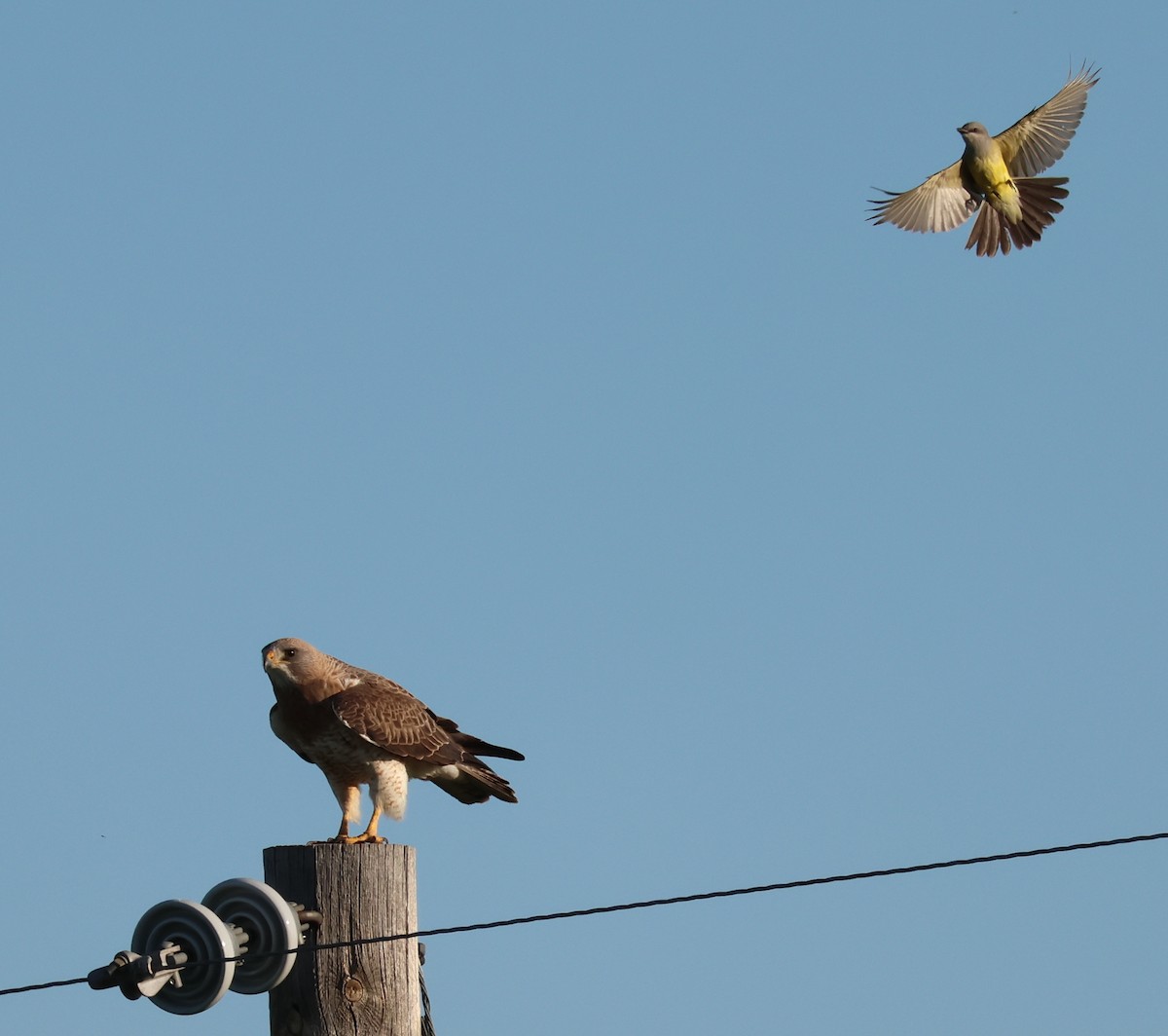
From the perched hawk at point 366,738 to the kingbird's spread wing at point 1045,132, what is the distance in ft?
19.9

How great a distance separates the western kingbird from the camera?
37.6 feet

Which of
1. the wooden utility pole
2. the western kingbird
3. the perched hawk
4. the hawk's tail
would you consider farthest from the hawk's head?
the western kingbird

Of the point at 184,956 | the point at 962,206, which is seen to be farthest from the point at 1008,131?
the point at 184,956

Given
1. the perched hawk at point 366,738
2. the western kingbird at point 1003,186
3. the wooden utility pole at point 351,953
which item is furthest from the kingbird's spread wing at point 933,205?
the wooden utility pole at point 351,953

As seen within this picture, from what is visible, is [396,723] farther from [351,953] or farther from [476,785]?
[351,953]

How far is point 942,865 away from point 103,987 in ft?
6.92

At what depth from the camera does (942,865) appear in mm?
4332

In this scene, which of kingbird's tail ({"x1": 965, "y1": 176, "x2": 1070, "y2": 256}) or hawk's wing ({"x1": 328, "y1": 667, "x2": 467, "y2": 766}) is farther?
kingbird's tail ({"x1": 965, "y1": 176, "x2": 1070, "y2": 256})

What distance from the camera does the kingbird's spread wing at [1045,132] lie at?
11.5m

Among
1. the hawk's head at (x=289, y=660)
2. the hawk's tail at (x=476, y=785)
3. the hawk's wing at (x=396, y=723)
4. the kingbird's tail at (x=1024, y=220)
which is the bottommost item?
the hawk's tail at (x=476, y=785)

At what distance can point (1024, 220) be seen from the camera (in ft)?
38.0

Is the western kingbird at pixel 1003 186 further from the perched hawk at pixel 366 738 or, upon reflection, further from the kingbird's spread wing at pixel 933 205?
the perched hawk at pixel 366 738

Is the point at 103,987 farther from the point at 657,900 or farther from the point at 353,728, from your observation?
the point at 353,728

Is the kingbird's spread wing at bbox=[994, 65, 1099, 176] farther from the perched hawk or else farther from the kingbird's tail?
the perched hawk
